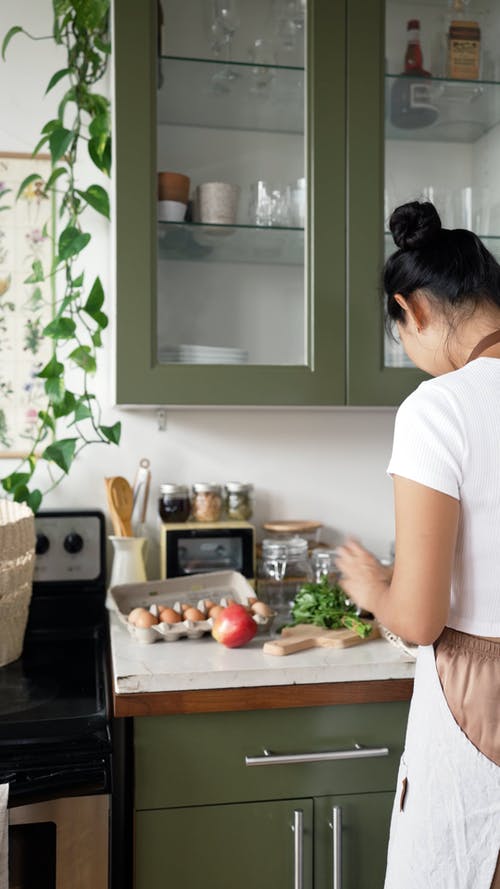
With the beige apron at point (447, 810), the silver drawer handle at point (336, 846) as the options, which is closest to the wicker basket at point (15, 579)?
the silver drawer handle at point (336, 846)

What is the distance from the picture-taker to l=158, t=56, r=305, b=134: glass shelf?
170 cm

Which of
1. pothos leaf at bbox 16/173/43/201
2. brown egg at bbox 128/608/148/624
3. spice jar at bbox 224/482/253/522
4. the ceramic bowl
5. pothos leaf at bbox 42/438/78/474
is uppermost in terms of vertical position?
pothos leaf at bbox 16/173/43/201

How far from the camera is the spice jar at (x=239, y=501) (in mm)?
1967

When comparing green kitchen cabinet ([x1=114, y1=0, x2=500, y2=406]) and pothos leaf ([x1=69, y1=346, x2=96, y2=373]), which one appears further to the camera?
pothos leaf ([x1=69, y1=346, x2=96, y2=373])

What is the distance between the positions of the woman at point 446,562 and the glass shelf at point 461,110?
2.38ft

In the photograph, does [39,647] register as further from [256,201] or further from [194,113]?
[194,113]

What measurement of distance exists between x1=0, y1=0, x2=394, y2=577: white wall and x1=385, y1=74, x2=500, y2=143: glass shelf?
2.27 ft

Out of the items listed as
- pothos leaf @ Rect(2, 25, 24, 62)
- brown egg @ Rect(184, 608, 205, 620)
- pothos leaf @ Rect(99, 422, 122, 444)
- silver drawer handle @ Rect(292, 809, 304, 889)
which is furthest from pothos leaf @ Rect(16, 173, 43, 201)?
silver drawer handle @ Rect(292, 809, 304, 889)

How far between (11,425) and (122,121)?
786 mm

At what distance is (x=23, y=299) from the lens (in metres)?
1.98

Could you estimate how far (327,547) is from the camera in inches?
78.7

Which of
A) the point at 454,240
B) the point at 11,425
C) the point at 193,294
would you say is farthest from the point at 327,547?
the point at 454,240

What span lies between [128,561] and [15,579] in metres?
0.36

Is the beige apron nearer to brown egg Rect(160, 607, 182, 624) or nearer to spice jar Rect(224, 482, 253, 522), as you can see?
brown egg Rect(160, 607, 182, 624)
